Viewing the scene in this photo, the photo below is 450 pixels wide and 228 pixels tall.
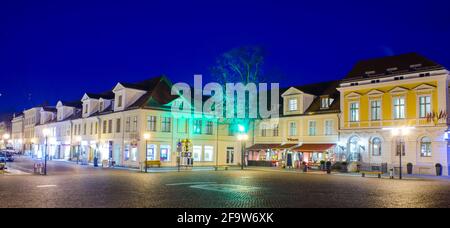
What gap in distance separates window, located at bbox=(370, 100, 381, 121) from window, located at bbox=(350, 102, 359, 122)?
1639mm

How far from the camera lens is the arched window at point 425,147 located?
40.5m

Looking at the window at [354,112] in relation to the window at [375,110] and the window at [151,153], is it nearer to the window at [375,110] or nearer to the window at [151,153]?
the window at [375,110]

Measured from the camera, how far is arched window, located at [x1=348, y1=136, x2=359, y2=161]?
152 ft

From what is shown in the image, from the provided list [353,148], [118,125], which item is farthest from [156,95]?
[353,148]

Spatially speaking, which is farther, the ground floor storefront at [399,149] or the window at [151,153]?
the window at [151,153]

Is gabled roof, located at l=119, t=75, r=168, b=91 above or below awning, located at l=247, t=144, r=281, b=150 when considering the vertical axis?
above

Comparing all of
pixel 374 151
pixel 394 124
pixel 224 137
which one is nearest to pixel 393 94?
pixel 394 124

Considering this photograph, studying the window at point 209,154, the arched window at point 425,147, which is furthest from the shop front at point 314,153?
the window at point 209,154

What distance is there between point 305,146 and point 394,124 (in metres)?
10.9

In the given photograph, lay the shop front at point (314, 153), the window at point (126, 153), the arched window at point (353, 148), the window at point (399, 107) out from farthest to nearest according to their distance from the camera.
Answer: the window at point (126, 153), the shop front at point (314, 153), the arched window at point (353, 148), the window at point (399, 107)

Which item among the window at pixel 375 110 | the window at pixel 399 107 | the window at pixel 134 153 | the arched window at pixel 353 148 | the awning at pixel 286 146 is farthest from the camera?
the awning at pixel 286 146

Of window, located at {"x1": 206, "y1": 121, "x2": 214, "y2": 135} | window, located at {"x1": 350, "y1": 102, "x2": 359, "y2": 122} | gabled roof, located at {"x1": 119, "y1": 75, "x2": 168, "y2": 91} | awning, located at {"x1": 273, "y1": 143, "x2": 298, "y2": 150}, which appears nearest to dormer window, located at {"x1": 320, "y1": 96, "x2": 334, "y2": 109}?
window, located at {"x1": 350, "y1": 102, "x2": 359, "y2": 122}

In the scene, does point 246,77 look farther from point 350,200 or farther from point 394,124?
point 350,200

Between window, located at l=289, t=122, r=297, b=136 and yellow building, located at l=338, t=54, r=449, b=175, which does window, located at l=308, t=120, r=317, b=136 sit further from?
yellow building, located at l=338, t=54, r=449, b=175
